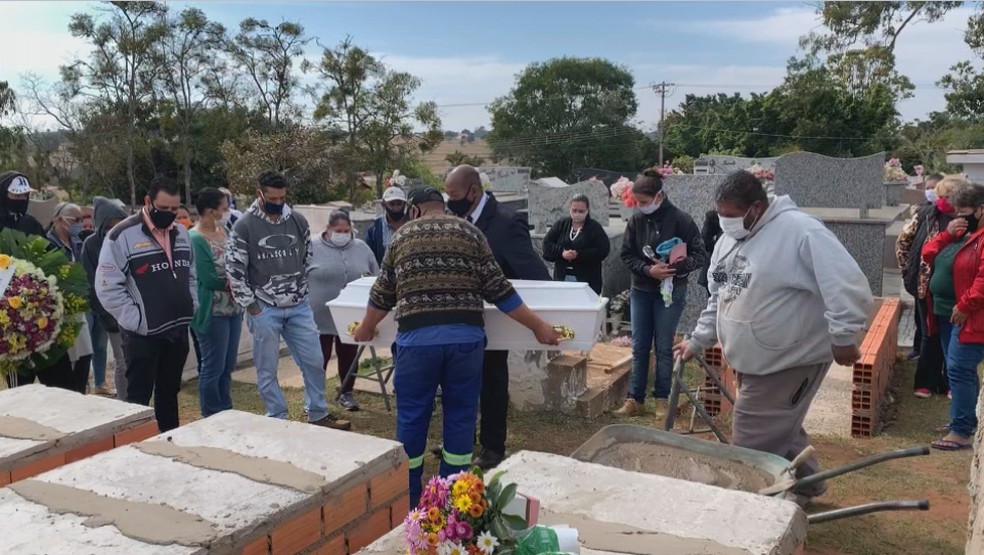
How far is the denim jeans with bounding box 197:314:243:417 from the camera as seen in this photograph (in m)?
5.46

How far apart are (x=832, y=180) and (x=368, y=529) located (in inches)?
382

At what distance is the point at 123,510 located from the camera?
2.05 meters

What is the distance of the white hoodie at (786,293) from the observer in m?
3.24

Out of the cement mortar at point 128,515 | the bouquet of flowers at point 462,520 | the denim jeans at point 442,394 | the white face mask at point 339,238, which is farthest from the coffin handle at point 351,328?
the bouquet of flowers at point 462,520

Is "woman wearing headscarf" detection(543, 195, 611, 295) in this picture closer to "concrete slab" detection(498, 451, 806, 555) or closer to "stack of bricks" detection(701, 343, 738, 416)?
"stack of bricks" detection(701, 343, 738, 416)

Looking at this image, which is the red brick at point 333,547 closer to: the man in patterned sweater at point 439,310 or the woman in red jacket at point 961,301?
the man in patterned sweater at point 439,310

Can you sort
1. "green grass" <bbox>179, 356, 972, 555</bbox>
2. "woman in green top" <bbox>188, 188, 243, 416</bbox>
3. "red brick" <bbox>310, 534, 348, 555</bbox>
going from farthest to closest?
"woman in green top" <bbox>188, 188, 243, 416</bbox> < "green grass" <bbox>179, 356, 972, 555</bbox> < "red brick" <bbox>310, 534, 348, 555</bbox>

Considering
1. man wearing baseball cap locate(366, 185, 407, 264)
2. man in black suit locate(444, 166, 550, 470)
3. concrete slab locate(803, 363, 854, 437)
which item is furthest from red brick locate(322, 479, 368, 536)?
concrete slab locate(803, 363, 854, 437)

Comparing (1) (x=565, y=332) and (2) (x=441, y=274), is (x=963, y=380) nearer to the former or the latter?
(1) (x=565, y=332)

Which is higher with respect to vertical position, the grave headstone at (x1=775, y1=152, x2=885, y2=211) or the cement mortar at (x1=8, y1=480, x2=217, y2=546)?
the grave headstone at (x1=775, y1=152, x2=885, y2=211)

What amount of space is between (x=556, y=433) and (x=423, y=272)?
2.44m

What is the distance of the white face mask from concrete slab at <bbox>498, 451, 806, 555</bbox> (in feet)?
13.0

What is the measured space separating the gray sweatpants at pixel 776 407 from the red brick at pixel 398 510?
188 centimetres

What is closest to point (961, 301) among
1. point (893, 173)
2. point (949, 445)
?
point (949, 445)
